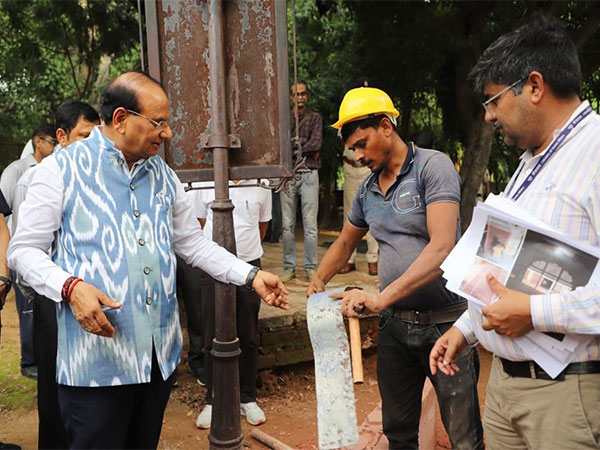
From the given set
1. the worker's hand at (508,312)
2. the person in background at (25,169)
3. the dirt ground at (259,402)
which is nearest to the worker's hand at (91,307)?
the worker's hand at (508,312)

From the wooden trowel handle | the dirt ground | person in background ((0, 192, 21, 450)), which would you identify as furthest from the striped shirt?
the dirt ground

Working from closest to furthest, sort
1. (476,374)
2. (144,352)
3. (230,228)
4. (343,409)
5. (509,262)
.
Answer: (509,262) < (144,352) < (343,409) < (476,374) < (230,228)

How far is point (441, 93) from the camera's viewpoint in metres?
10.9

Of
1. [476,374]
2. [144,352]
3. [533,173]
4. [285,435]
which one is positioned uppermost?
[533,173]

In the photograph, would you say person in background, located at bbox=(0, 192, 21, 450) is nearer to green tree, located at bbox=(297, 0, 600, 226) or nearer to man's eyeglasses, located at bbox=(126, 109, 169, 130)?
man's eyeglasses, located at bbox=(126, 109, 169, 130)

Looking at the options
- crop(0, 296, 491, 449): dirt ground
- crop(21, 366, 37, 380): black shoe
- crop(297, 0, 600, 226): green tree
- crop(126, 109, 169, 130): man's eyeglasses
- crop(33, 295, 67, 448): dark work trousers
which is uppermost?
crop(297, 0, 600, 226): green tree

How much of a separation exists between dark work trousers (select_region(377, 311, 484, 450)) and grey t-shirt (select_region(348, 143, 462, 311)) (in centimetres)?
16

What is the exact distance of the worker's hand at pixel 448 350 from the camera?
227cm

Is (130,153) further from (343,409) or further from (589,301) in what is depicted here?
(589,301)

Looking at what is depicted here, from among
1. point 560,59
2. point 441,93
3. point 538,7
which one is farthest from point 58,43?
point 560,59

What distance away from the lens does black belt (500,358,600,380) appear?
71.4 inches

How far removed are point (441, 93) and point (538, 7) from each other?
8.39 feet

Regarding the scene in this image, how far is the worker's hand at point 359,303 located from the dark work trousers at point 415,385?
0.32m

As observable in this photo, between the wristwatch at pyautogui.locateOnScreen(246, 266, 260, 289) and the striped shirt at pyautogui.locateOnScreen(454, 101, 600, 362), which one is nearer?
the striped shirt at pyautogui.locateOnScreen(454, 101, 600, 362)
